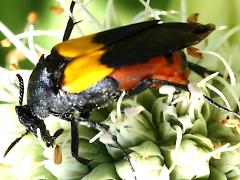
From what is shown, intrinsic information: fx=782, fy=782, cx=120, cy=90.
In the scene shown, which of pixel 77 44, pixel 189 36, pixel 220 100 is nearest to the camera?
pixel 189 36

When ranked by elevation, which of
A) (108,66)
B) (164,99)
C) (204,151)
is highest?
(108,66)

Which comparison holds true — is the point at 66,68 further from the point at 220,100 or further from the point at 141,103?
the point at 220,100

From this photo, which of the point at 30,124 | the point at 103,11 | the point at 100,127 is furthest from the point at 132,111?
the point at 103,11

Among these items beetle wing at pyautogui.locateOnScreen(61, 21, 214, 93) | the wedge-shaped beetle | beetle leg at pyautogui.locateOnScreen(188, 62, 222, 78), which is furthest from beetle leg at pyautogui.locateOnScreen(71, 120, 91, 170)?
beetle leg at pyautogui.locateOnScreen(188, 62, 222, 78)

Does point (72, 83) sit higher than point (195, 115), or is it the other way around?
point (72, 83)

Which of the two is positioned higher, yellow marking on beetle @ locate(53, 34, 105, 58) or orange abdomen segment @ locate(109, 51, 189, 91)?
yellow marking on beetle @ locate(53, 34, 105, 58)

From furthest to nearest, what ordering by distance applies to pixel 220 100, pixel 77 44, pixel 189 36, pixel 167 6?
1. pixel 167 6
2. pixel 220 100
3. pixel 77 44
4. pixel 189 36

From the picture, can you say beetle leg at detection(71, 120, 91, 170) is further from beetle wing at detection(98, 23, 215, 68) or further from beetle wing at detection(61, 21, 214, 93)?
beetle wing at detection(98, 23, 215, 68)

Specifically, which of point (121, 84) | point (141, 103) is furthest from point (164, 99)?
point (121, 84)
